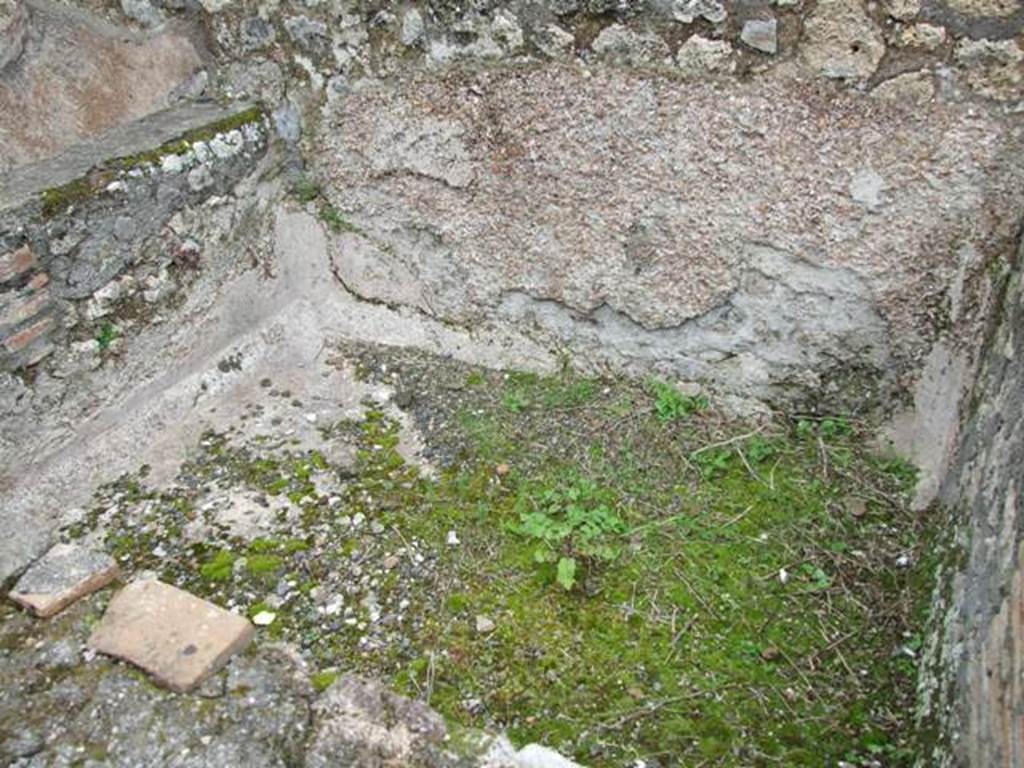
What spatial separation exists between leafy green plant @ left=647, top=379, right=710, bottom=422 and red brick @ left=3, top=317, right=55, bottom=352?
5.80 ft

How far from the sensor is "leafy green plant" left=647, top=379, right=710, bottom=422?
2.76 m

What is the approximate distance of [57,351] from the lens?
2.43 metres

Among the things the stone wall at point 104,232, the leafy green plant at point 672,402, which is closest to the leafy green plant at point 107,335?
the stone wall at point 104,232

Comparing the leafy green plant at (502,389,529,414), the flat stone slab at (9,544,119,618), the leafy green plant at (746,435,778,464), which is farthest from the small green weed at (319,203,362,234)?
the leafy green plant at (746,435,778,464)

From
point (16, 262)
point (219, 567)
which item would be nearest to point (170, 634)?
point (219, 567)

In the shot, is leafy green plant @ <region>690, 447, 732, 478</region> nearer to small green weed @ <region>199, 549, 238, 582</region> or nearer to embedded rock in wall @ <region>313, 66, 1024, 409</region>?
embedded rock in wall @ <region>313, 66, 1024, 409</region>

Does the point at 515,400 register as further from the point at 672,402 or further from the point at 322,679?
the point at 322,679

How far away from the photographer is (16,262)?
2252mm

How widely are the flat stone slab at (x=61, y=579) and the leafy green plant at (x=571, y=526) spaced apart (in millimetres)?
A: 1075

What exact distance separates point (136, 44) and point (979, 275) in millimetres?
2620

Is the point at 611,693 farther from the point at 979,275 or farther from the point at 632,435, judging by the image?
the point at 979,275

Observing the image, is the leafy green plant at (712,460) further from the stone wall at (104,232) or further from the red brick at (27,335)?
the red brick at (27,335)

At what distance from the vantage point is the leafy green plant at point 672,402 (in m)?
2.76

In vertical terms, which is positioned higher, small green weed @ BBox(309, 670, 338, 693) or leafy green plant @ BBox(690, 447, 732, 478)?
leafy green plant @ BBox(690, 447, 732, 478)
